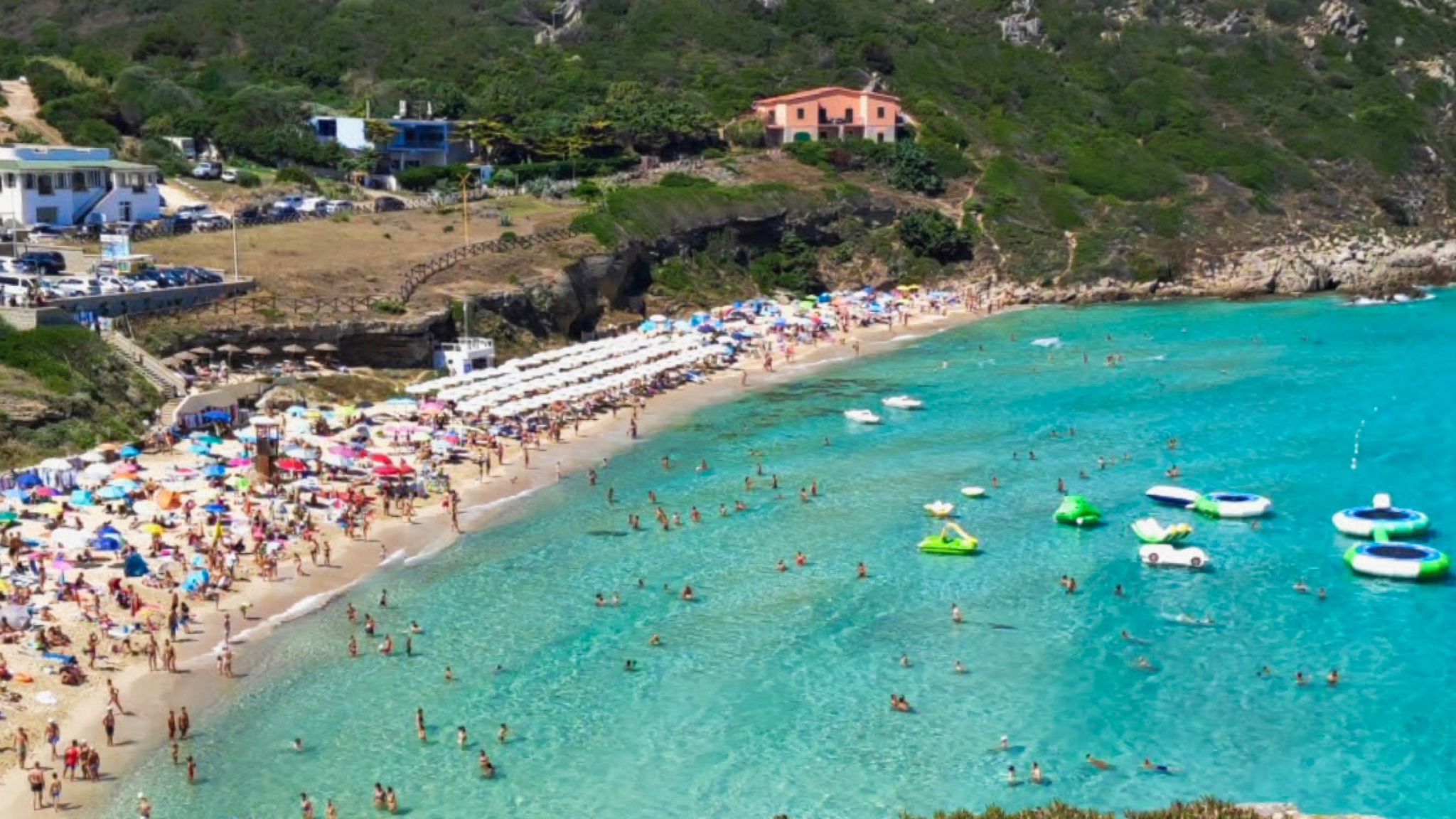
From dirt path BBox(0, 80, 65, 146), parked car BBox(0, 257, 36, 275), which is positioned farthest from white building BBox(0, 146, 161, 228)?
dirt path BBox(0, 80, 65, 146)

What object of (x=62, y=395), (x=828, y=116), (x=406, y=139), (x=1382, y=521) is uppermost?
(x=828, y=116)

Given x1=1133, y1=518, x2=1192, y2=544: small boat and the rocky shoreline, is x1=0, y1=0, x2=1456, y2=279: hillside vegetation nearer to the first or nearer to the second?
the rocky shoreline

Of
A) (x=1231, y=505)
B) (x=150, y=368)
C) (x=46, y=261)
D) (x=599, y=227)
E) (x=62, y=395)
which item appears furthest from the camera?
(x=599, y=227)

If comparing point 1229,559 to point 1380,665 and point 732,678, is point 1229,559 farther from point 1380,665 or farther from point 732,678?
point 732,678

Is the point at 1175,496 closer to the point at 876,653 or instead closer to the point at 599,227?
the point at 876,653

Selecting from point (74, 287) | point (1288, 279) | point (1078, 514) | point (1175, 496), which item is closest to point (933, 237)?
point (1288, 279)

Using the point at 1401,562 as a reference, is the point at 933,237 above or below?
above

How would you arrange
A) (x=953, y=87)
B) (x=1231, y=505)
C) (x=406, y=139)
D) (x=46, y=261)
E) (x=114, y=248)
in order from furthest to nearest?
(x=953, y=87) → (x=406, y=139) → (x=114, y=248) → (x=46, y=261) → (x=1231, y=505)

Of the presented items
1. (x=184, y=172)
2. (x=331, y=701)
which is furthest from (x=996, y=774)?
(x=184, y=172)
